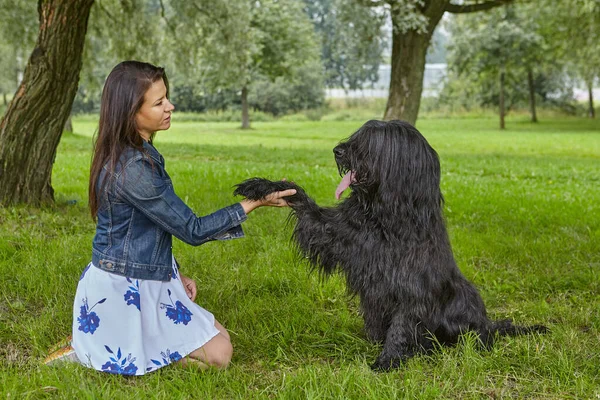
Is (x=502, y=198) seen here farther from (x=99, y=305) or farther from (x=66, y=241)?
(x=99, y=305)

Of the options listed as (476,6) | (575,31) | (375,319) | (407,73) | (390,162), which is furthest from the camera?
(575,31)

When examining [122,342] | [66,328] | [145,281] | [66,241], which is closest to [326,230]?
[145,281]

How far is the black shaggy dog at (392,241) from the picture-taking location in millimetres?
3246

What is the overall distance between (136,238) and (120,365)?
67 cm

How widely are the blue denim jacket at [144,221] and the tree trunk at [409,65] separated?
12448mm

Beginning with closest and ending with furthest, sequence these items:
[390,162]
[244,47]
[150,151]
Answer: [390,162]
[150,151]
[244,47]

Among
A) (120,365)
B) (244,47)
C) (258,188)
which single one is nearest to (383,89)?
(244,47)

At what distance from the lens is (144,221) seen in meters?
3.40

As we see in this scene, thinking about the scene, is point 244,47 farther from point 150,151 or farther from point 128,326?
point 128,326

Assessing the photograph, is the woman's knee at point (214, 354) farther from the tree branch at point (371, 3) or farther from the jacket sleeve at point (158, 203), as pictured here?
the tree branch at point (371, 3)

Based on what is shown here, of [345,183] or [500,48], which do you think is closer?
[345,183]

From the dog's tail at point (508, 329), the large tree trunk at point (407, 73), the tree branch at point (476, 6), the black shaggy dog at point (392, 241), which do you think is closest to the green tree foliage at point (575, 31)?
the tree branch at point (476, 6)

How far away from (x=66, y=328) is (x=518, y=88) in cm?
4461

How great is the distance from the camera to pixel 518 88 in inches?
1745
